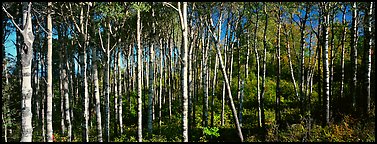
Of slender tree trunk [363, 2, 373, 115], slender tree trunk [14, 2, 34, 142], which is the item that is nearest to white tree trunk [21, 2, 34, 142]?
slender tree trunk [14, 2, 34, 142]

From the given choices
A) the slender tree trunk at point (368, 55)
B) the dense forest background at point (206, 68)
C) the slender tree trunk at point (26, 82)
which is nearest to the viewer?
the slender tree trunk at point (26, 82)

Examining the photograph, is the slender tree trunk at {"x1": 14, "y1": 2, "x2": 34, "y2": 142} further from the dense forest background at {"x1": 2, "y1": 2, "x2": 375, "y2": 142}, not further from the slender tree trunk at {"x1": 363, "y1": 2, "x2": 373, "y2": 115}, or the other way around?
the slender tree trunk at {"x1": 363, "y1": 2, "x2": 373, "y2": 115}

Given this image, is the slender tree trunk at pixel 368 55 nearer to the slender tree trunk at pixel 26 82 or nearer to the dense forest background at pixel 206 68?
the dense forest background at pixel 206 68

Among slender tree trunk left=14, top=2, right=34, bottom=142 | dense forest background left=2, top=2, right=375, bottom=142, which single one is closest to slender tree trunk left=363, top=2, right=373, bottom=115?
dense forest background left=2, top=2, right=375, bottom=142

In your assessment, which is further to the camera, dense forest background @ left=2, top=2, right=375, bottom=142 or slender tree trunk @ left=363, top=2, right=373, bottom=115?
slender tree trunk @ left=363, top=2, right=373, bottom=115

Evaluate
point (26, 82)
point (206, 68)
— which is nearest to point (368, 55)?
point (206, 68)

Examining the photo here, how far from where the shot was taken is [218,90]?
2641 cm

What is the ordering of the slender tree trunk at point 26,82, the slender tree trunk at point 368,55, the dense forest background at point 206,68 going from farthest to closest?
the slender tree trunk at point 368,55 → the dense forest background at point 206,68 → the slender tree trunk at point 26,82

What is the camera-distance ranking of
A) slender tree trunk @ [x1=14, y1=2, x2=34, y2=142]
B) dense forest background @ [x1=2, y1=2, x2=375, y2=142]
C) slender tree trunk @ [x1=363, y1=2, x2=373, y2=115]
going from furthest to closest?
slender tree trunk @ [x1=363, y1=2, x2=373, y2=115] < dense forest background @ [x1=2, y1=2, x2=375, y2=142] < slender tree trunk @ [x1=14, y1=2, x2=34, y2=142]

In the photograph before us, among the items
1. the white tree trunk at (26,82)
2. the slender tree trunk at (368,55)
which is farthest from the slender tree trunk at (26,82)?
the slender tree trunk at (368,55)

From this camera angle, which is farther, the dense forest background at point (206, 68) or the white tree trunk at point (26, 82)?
the dense forest background at point (206, 68)

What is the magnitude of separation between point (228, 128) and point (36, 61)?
15.8 meters

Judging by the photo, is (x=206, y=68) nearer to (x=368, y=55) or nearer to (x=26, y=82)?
(x=368, y=55)

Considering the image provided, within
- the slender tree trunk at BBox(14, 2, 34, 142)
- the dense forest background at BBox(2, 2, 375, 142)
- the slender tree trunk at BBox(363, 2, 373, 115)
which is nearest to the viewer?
the slender tree trunk at BBox(14, 2, 34, 142)
